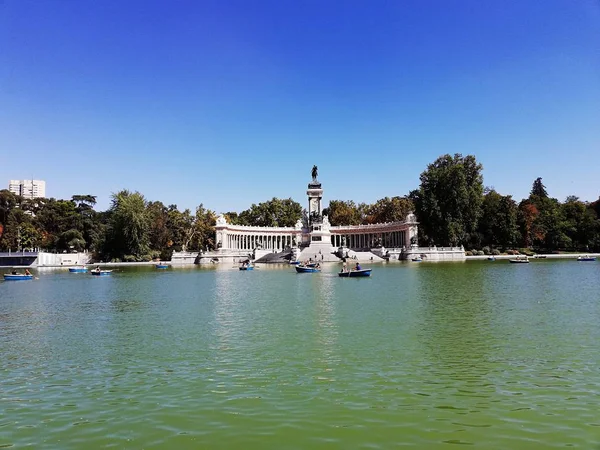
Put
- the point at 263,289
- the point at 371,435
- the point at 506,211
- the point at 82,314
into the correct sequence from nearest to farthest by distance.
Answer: the point at 371,435
the point at 82,314
the point at 263,289
the point at 506,211

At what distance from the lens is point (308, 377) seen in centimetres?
1059

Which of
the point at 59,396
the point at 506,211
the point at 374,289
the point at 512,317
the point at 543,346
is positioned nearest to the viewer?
the point at 59,396

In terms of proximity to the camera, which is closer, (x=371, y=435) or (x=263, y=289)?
(x=371, y=435)

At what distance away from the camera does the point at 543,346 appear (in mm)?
12766

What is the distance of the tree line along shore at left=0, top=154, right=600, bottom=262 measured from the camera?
7694cm

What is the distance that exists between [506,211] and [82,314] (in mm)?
74786

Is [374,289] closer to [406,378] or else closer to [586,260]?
[406,378]

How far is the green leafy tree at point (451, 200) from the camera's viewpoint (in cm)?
7531

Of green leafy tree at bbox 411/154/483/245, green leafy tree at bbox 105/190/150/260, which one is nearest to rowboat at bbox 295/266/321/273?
green leafy tree at bbox 411/154/483/245

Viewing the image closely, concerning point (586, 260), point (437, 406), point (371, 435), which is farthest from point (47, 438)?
point (586, 260)

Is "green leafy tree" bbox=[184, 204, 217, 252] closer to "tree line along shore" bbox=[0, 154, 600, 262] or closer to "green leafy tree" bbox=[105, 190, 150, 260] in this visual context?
"tree line along shore" bbox=[0, 154, 600, 262]

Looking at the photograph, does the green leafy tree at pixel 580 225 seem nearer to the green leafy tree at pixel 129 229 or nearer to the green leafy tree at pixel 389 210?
the green leafy tree at pixel 389 210

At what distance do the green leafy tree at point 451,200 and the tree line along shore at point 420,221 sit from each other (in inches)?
6.3

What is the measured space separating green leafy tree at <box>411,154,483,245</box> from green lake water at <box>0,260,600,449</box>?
184 feet
